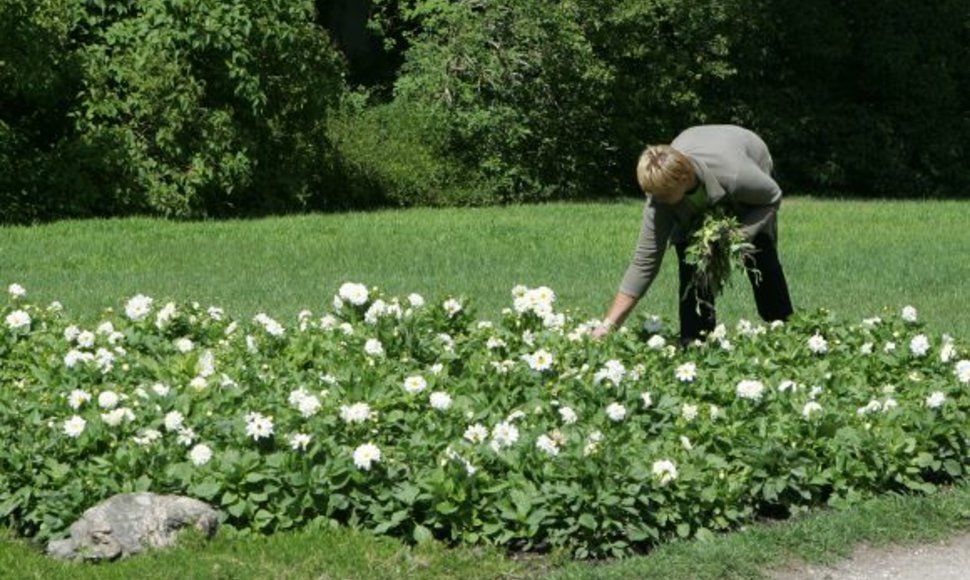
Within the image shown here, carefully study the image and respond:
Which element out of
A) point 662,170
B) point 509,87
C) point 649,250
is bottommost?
point 509,87

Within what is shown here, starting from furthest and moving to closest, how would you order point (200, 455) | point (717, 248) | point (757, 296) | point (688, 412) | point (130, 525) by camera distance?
point (757, 296) < point (717, 248) < point (688, 412) < point (200, 455) < point (130, 525)

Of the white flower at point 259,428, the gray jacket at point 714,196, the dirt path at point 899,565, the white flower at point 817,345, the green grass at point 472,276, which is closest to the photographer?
the green grass at point 472,276

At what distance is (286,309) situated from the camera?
38.9 ft

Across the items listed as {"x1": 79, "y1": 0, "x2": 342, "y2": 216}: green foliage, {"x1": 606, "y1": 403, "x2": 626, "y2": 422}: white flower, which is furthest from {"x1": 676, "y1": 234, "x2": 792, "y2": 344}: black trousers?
{"x1": 79, "y1": 0, "x2": 342, "y2": 216}: green foliage

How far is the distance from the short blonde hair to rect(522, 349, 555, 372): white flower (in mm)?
1005

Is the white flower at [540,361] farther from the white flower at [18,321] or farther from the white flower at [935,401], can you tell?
the white flower at [18,321]

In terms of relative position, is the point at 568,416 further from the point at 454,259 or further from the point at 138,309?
the point at 454,259

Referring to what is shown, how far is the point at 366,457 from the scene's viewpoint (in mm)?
6617

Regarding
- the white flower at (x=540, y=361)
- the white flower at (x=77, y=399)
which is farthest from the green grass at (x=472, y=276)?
the white flower at (x=540, y=361)

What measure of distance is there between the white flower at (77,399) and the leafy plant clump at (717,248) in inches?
119

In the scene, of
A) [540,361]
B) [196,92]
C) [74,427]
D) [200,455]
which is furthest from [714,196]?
[196,92]

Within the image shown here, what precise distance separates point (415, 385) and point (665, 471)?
1428 mm

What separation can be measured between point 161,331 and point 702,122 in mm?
15189

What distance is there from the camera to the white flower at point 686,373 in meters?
8.03
